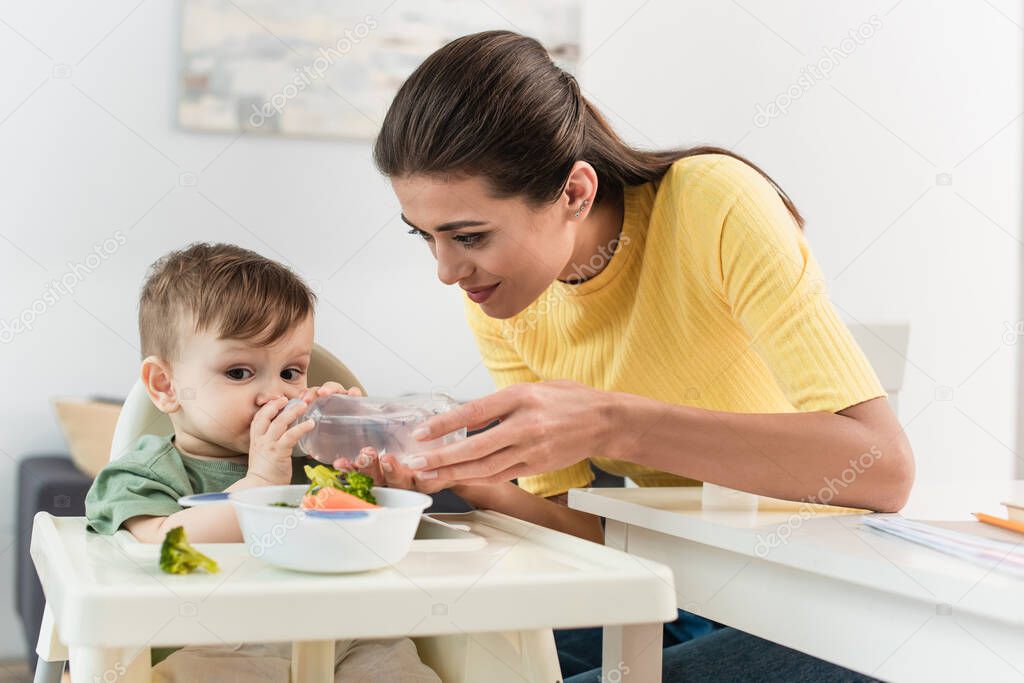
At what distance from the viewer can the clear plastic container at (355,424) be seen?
1085 millimetres

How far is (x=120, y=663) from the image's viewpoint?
744 millimetres

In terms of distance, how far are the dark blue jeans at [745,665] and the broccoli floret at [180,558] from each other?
0.58 meters

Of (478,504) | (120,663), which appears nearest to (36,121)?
(478,504)

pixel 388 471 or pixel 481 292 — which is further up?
pixel 481 292

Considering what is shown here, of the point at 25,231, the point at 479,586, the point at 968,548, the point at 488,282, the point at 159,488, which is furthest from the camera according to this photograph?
the point at 25,231

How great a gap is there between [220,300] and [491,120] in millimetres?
376

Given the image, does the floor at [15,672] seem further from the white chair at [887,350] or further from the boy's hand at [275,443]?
the white chair at [887,350]

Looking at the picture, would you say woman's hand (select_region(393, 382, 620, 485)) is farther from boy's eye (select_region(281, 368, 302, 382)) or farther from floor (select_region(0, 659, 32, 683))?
floor (select_region(0, 659, 32, 683))

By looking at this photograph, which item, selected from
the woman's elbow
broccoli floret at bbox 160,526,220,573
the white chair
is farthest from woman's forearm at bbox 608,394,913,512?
the white chair

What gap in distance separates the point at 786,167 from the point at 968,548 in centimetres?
268

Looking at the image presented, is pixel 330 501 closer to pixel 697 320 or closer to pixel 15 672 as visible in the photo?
pixel 697 320

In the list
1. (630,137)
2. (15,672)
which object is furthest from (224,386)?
(630,137)

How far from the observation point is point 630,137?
319 centimetres

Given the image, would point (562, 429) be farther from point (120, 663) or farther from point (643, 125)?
point (643, 125)
